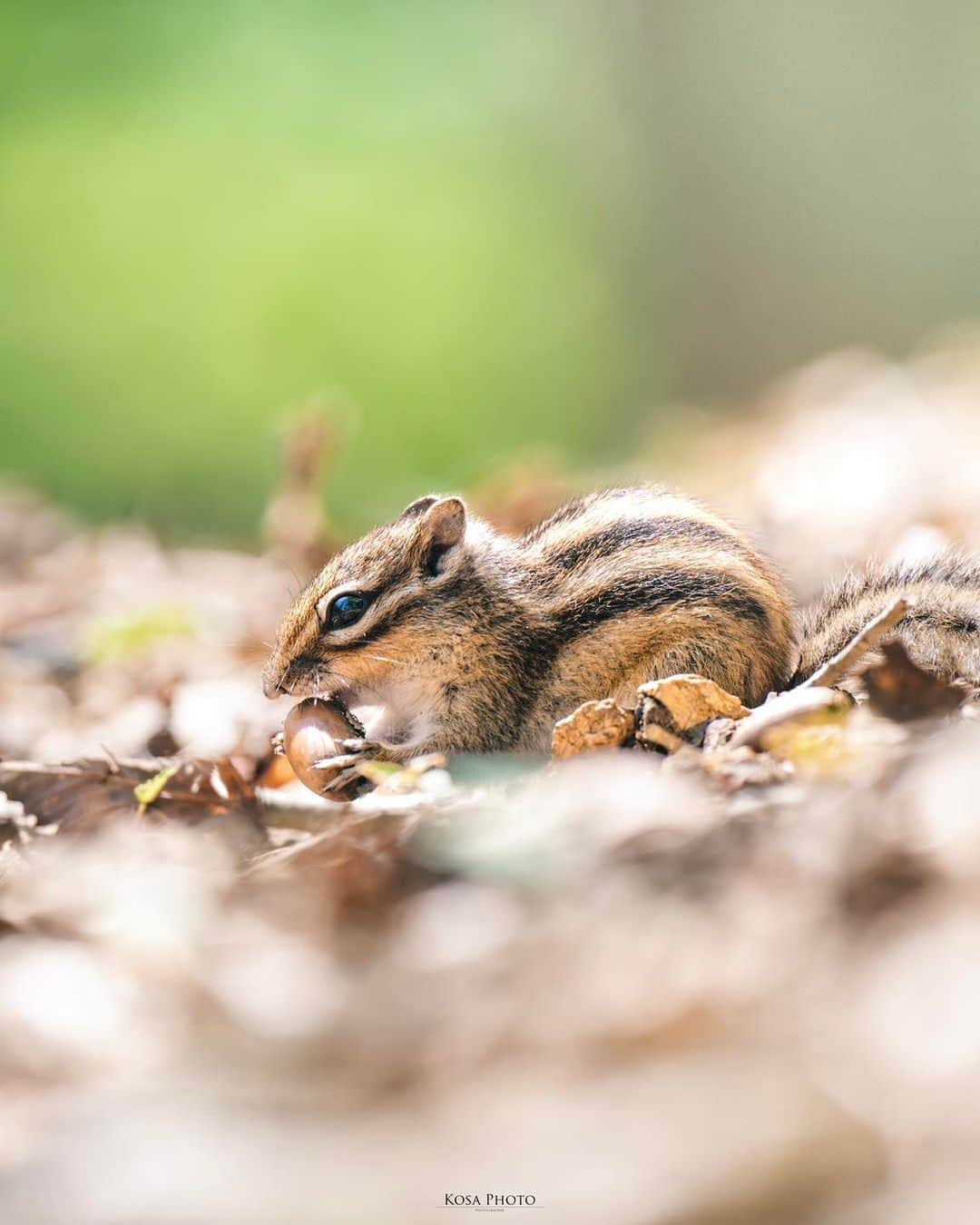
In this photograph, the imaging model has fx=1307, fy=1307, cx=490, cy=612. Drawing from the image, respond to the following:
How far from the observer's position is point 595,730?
249 cm

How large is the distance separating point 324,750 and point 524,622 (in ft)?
1.91

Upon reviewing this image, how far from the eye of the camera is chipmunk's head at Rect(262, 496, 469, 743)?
9.97ft

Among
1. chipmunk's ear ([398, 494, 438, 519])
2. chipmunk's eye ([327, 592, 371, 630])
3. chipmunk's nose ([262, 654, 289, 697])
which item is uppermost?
chipmunk's ear ([398, 494, 438, 519])

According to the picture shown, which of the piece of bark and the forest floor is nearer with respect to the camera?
the forest floor

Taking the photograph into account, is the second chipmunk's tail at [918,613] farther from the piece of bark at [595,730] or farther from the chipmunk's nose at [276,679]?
the chipmunk's nose at [276,679]

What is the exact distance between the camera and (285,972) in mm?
1701

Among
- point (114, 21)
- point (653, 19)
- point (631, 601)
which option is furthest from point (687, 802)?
point (653, 19)

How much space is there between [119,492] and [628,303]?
5.98 m

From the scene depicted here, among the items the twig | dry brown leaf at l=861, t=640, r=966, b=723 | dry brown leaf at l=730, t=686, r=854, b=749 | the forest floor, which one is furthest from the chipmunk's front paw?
dry brown leaf at l=861, t=640, r=966, b=723

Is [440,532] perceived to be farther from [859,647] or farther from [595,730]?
[859,647]

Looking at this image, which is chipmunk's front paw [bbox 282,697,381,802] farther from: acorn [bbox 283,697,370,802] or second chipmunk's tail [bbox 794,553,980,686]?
second chipmunk's tail [bbox 794,553,980,686]

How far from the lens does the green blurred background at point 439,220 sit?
→ 11211 millimetres

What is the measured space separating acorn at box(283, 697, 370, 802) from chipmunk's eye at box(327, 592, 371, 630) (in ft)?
0.66

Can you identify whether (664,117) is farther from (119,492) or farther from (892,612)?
(892,612)
